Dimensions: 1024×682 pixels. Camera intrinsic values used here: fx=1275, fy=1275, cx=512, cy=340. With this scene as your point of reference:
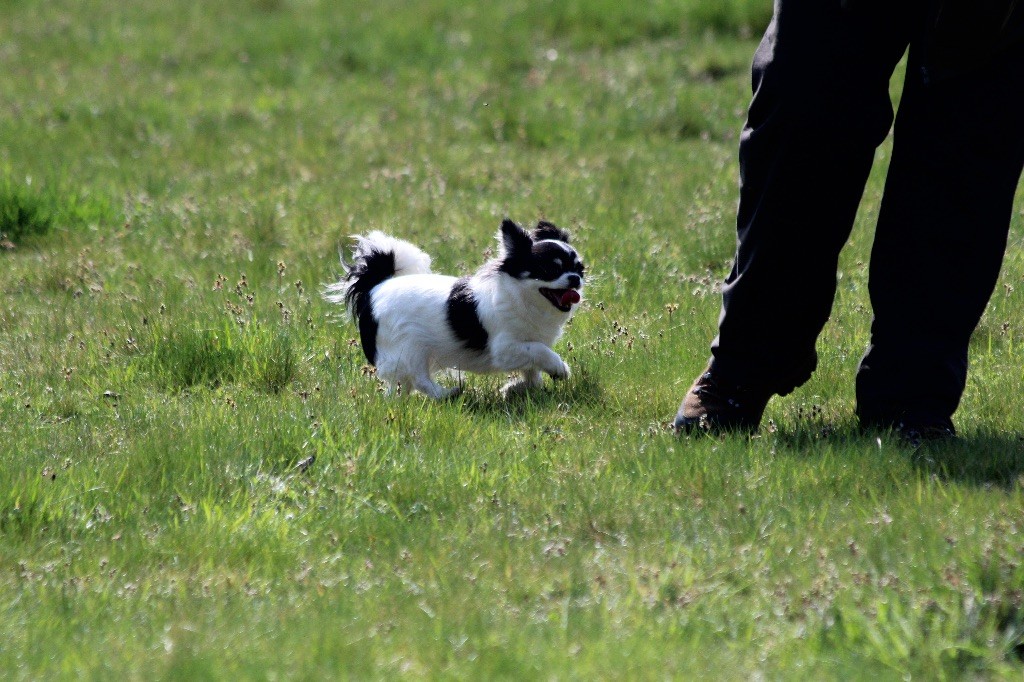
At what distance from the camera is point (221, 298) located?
5883mm

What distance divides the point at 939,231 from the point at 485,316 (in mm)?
1851

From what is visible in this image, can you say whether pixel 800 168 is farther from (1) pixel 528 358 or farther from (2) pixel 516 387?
(2) pixel 516 387

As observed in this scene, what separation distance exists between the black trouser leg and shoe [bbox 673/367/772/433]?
0.07m

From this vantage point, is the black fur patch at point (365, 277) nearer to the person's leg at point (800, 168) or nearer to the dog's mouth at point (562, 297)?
the dog's mouth at point (562, 297)

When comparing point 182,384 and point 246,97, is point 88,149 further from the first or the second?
point 182,384

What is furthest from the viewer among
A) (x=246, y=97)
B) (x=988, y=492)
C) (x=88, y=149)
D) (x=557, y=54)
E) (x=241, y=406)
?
(x=557, y=54)

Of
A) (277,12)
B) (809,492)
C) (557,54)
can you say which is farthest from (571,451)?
(277,12)

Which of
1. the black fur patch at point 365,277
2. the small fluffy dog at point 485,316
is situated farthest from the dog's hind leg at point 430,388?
the black fur patch at point 365,277

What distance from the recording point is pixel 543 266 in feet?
16.3

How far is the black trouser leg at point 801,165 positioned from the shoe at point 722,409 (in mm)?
70

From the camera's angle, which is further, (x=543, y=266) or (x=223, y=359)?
(x=223, y=359)

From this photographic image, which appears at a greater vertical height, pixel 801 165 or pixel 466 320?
pixel 801 165

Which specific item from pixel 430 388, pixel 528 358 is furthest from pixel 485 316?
pixel 430 388

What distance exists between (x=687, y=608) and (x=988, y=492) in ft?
3.41
